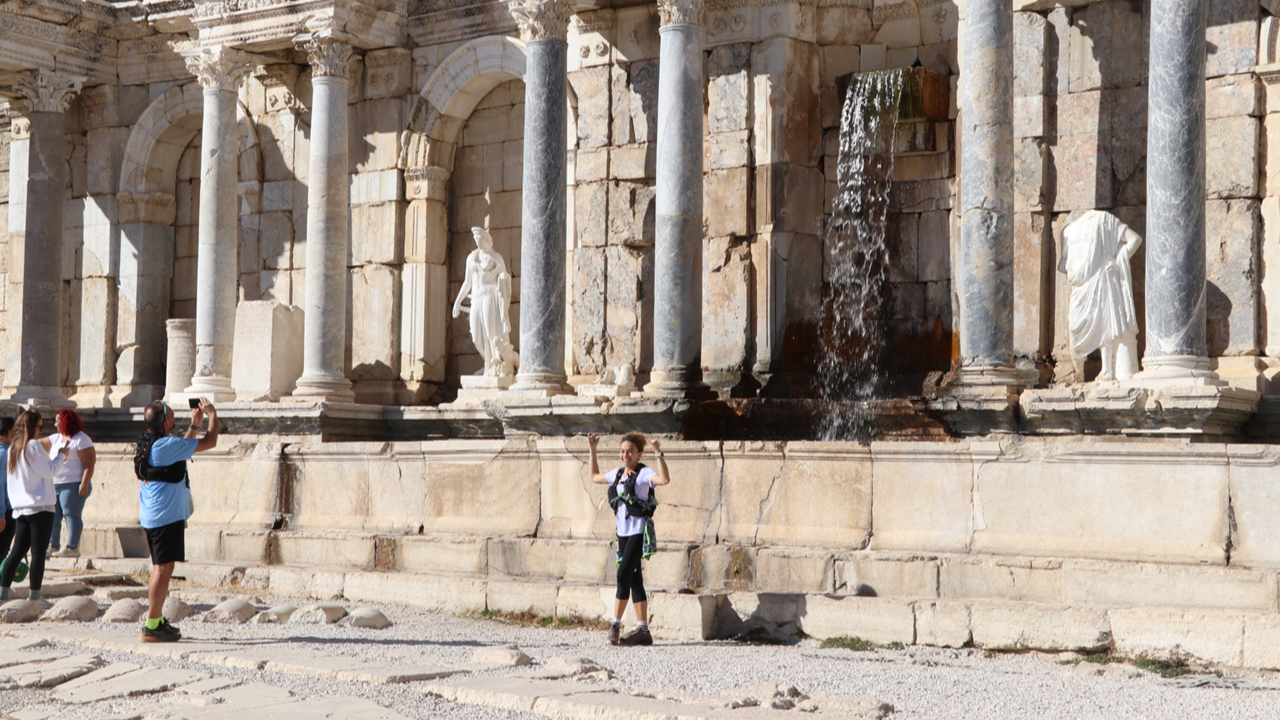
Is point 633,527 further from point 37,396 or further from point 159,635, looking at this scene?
point 37,396

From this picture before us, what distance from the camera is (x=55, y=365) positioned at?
67.9ft

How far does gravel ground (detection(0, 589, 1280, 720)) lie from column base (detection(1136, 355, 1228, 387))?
359 cm

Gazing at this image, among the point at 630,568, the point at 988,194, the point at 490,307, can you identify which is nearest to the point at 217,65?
the point at 490,307

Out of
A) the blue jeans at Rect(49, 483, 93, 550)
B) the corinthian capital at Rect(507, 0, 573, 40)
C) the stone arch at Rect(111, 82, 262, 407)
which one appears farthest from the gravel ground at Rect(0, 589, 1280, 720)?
the stone arch at Rect(111, 82, 262, 407)

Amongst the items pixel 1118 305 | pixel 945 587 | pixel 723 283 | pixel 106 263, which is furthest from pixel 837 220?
pixel 106 263

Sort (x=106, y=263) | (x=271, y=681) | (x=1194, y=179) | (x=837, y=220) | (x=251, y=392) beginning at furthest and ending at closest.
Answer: (x=106, y=263) → (x=251, y=392) → (x=837, y=220) → (x=1194, y=179) → (x=271, y=681)

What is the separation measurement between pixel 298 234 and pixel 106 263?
3617mm

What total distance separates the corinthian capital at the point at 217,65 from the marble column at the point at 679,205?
6323mm

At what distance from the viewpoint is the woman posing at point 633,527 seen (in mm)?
9883

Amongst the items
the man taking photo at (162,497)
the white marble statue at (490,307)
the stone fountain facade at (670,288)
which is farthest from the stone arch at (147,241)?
the man taking photo at (162,497)

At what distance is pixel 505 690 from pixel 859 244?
9644mm

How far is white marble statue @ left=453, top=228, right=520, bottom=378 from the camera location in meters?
17.4

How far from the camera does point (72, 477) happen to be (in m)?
14.0

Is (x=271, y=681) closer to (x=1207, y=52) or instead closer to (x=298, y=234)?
(x=1207, y=52)
